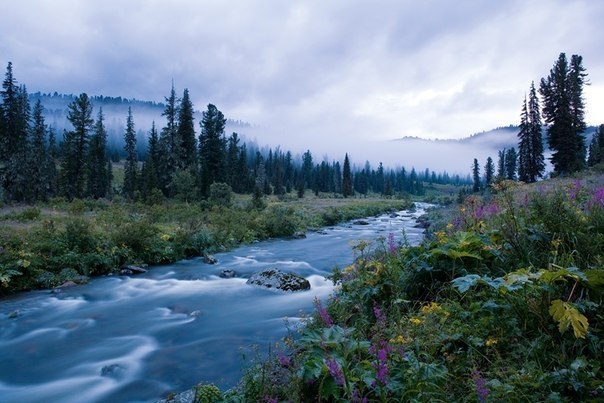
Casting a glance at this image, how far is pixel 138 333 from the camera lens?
8.77m

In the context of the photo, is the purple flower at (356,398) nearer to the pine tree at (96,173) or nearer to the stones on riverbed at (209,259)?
the stones on riverbed at (209,259)

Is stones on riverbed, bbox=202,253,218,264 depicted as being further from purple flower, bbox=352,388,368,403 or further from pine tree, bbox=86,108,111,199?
pine tree, bbox=86,108,111,199

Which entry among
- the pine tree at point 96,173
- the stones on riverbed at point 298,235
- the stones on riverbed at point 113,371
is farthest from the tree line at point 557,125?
the pine tree at point 96,173

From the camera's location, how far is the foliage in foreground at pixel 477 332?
291 centimetres

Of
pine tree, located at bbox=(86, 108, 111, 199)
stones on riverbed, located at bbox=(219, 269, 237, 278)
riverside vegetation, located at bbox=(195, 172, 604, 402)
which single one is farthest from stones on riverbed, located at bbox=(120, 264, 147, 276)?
pine tree, located at bbox=(86, 108, 111, 199)

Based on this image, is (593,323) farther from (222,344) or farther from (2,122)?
(2,122)

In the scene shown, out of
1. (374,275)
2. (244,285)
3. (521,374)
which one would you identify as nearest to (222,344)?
(374,275)

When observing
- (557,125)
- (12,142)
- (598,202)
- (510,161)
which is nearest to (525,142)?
(557,125)

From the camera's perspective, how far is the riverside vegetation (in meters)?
2.91

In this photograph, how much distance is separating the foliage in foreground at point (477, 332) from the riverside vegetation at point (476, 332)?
0.04 ft

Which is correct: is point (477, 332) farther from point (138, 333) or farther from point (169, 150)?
point (169, 150)

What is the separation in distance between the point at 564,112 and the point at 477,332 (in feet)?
181

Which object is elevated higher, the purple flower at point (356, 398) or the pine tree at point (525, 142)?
the pine tree at point (525, 142)

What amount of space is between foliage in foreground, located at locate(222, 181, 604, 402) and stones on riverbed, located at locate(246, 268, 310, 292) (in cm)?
627
